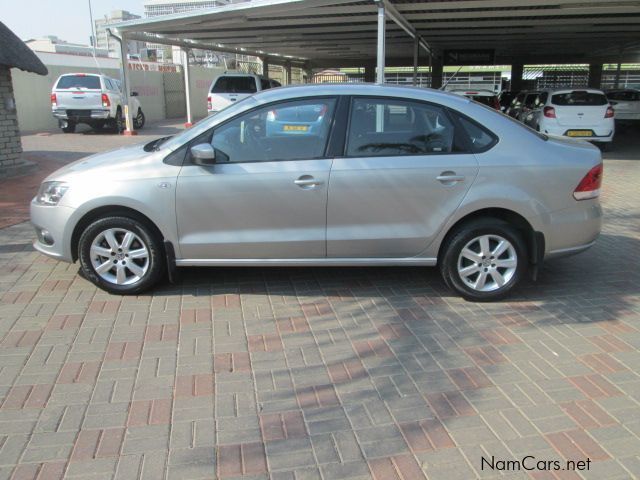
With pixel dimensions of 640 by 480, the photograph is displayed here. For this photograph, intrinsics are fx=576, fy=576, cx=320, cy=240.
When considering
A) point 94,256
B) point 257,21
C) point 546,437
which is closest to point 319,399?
point 546,437

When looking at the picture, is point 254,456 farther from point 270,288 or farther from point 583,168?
point 583,168

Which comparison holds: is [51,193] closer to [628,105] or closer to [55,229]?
[55,229]

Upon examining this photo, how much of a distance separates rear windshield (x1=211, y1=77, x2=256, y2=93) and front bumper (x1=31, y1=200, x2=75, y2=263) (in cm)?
1353

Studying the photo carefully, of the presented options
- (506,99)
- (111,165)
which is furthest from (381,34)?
(506,99)

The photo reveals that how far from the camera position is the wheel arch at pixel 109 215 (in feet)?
15.6

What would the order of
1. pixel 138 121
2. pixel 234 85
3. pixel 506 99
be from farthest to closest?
1. pixel 506 99
2. pixel 138 121
3. pixel 234 85

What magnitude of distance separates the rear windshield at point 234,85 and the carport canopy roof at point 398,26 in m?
1.50

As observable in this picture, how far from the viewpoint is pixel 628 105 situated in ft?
→ 65.7

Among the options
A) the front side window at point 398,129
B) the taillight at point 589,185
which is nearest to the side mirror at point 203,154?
the front side window at point 398,129

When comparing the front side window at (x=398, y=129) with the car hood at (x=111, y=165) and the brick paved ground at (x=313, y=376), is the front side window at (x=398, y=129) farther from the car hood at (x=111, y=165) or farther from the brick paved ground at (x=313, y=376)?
the car hood at (x=111, y=165)

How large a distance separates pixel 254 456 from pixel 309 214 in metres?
2.23

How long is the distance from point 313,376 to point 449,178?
1.99m

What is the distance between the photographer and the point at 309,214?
4684mm

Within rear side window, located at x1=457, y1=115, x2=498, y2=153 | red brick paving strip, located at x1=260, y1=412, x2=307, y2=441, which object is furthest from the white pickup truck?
red brick paving strip, located at x1=260, y1=412, x2=307, y2=441
